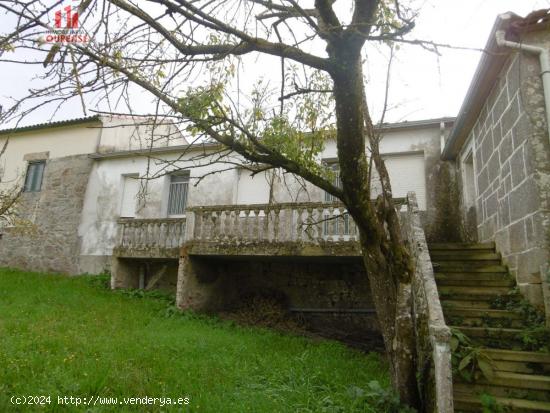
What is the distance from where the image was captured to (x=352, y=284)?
9.19m

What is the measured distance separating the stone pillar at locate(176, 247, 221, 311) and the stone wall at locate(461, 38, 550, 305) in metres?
6.18

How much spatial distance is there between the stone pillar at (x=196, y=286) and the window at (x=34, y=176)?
8227 millimetres

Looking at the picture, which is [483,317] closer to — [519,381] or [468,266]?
[519,381]

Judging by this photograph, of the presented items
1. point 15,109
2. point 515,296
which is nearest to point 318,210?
point 515,296

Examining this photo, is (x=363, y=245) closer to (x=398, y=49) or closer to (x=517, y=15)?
(x=398, y=49)

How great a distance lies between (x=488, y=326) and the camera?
457 cm

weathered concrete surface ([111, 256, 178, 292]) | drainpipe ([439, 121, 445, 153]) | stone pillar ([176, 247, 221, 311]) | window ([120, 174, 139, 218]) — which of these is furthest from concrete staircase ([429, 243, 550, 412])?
window ([120, 174, 139, 218])

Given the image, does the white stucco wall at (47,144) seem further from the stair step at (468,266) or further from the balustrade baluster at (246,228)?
the stair step at (468,266)

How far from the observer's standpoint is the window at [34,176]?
1379cm

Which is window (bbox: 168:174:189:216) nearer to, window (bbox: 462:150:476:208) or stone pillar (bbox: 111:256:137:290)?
stone pillar (bbox: 111:256:137:290)

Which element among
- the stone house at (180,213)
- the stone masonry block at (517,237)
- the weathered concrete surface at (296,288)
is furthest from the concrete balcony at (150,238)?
the stone masonry block at (517,237)

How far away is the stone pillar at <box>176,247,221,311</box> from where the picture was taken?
8.80 m

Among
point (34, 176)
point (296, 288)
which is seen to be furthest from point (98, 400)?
point (34, 176)

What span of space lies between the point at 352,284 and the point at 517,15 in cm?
628
